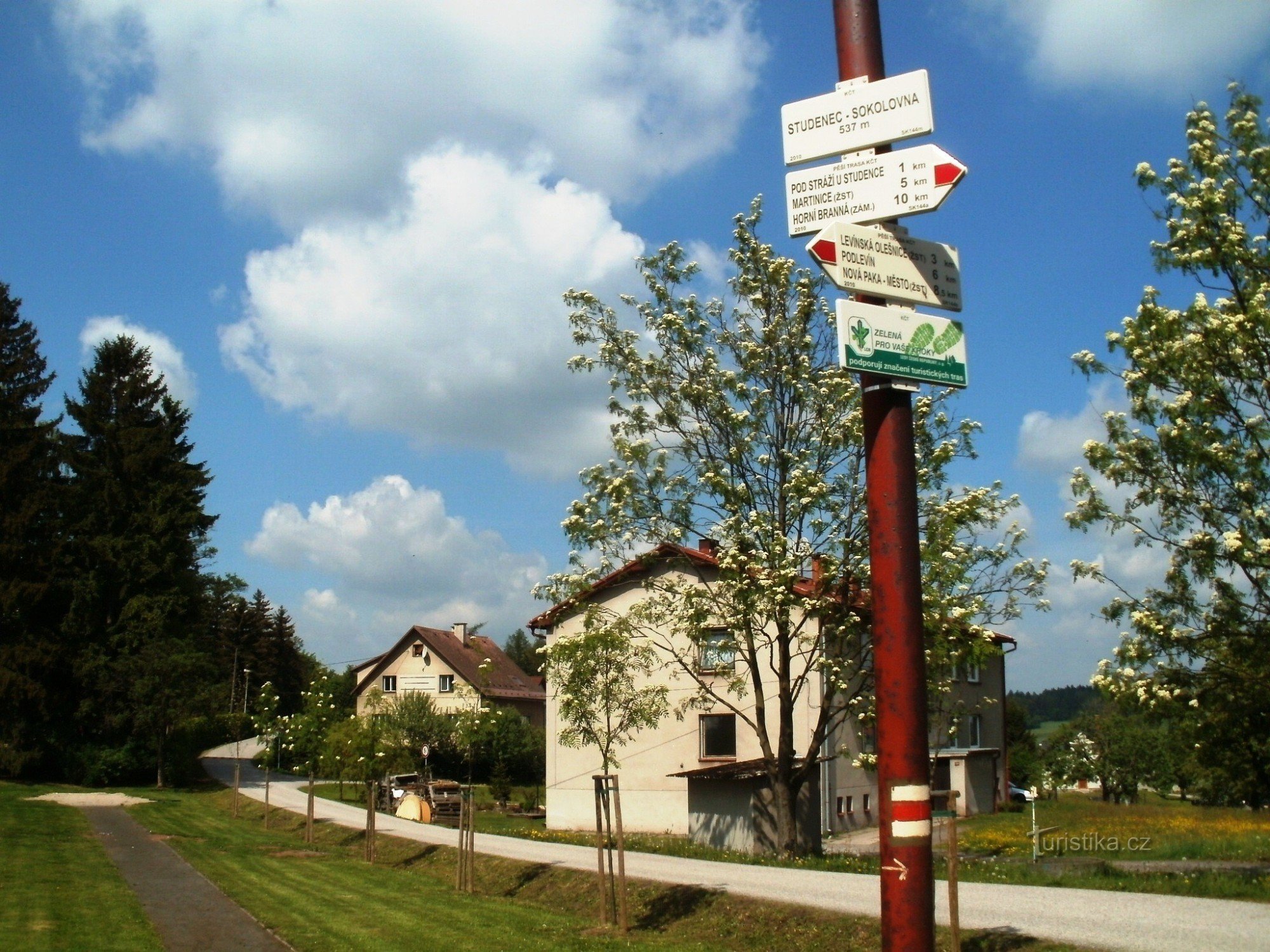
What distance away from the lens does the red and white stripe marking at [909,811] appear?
362cm

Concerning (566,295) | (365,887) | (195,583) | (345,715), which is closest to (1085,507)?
(566,295)

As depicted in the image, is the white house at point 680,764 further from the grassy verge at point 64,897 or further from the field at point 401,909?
the grassy verge at point 64,897

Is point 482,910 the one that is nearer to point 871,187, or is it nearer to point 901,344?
point 901,344

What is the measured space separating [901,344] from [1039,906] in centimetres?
1239

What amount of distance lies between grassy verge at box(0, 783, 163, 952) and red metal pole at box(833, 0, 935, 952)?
10960 millimetres

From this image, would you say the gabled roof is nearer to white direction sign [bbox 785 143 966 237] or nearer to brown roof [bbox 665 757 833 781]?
brown roof [bbox 665 757 833 781]

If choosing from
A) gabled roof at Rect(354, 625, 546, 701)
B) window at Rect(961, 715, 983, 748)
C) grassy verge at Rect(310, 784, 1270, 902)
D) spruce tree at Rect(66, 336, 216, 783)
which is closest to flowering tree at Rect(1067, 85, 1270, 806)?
grassy verge at Rect(310, 784, 1270, 902)

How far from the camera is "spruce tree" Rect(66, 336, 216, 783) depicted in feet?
166

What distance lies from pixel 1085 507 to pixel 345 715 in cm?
2525

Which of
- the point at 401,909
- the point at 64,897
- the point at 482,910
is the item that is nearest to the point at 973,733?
the point at 482,910

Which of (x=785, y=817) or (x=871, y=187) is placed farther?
(x=785, y=817)

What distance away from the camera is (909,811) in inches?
143

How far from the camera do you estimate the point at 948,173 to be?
13.3ft

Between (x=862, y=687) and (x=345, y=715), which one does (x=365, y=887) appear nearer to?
(x=862, y=687)
